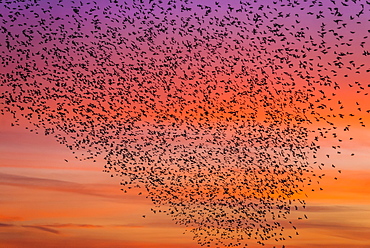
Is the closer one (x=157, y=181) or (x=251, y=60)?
(x=251, y=60)

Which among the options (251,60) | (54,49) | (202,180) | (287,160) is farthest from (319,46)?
(54,49)

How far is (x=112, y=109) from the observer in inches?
1355

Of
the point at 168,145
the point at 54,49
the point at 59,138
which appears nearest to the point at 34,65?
the point at 54,49

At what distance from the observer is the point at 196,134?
114ft

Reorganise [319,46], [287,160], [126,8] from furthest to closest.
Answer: [287,160]
[126,8]
[319,46]

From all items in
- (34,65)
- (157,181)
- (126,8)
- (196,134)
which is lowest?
(157,181)

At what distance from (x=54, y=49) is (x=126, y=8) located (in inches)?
178

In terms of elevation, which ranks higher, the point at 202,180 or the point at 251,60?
the point at 251,60

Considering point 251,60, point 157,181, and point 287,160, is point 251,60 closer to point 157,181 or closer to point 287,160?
point 287,160

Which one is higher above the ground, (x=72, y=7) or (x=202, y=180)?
(x=72, y=7)

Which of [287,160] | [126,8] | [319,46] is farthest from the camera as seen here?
[287,160]

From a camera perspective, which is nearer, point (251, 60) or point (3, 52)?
point (251, 60)

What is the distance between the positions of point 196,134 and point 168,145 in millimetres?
1563

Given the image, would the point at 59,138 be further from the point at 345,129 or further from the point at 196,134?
the point at 345,129
